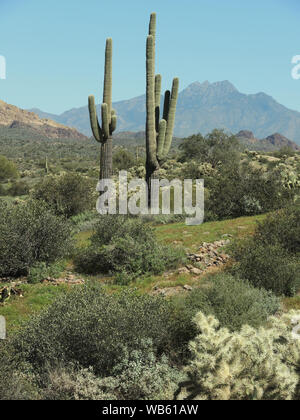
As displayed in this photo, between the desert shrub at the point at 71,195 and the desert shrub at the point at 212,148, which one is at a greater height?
the desert shrub at the point at 212,148

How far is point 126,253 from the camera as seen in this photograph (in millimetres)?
9922

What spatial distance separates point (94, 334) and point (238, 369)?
→ 1.94 metres

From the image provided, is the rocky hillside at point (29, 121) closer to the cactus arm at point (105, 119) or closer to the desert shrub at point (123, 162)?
the desert shrub at point (123, 162)

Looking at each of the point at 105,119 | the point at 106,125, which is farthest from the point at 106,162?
the point at 105,119

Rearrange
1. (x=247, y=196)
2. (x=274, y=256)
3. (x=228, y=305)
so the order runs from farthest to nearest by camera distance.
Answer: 1. (x=247, y=196)
2. (x=274, y=256)
3. (x=228, y=305)

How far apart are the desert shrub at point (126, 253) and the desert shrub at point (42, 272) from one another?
0.72 meters

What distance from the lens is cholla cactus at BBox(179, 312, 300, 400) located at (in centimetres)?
388

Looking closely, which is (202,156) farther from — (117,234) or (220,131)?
(117,234)

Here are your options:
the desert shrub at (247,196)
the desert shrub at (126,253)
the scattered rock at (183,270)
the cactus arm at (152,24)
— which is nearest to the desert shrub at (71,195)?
the desert shrub at (247,196)

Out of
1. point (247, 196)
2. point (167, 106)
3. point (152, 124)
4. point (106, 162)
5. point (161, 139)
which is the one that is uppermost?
point (167, 106)

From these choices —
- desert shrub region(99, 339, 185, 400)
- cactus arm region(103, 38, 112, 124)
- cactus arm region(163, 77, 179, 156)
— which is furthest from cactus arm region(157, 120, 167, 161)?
desert shrub region(99, 339, 185, 400)

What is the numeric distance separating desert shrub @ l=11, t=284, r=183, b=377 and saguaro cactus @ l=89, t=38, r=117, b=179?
1093cm

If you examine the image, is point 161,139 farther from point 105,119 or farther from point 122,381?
point 122,381

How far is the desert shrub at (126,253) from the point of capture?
9711 mm
